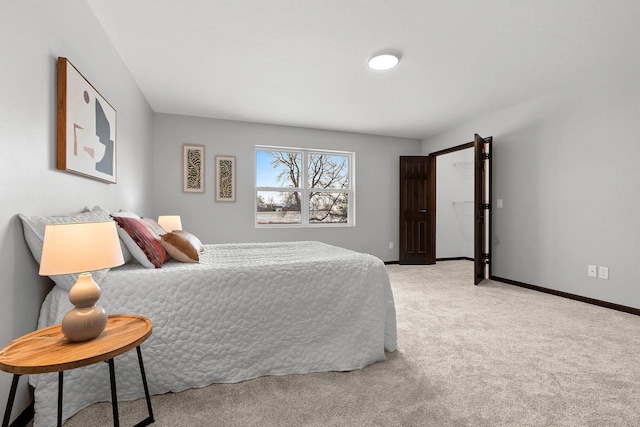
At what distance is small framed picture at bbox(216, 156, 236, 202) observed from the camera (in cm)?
466

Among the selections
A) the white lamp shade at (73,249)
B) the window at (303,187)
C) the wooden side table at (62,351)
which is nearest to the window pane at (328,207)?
the window at (303,187)

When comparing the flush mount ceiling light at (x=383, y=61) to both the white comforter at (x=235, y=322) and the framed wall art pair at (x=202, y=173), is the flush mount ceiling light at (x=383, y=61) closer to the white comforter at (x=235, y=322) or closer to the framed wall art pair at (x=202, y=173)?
the white comforter at (x=235, y=322)

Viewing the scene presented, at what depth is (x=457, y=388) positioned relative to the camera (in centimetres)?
166

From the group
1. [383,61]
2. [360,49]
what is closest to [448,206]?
[383,61]

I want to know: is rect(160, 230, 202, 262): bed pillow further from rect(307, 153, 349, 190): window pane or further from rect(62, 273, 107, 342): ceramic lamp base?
rect(307, 153, 349, 190): window pane

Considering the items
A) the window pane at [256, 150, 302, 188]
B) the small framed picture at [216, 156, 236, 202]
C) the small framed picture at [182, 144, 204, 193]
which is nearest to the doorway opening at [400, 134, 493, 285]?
the window pane at [256, 150, 302, 188]

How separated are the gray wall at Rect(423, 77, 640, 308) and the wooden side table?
413 cm

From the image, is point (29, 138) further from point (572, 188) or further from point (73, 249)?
point (572, 188)

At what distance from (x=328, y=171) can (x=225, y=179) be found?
5.86 ft

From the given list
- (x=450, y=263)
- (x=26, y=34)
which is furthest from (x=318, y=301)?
→ (x=450, y=263)

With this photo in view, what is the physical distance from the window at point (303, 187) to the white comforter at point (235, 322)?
3.20 meters

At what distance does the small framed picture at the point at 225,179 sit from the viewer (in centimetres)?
466

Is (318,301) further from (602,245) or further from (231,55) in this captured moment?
(602,245)

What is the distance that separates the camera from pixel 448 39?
2.50 metres
